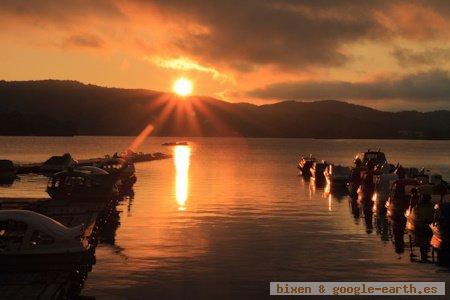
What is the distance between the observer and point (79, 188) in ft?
173

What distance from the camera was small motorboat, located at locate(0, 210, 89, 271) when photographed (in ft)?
89.5

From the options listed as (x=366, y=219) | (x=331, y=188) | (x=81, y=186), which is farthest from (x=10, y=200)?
(x=331, y=188)

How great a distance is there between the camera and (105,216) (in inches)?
1887

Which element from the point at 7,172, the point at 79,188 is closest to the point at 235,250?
the point at 79,188

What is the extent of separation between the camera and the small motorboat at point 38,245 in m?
27.3

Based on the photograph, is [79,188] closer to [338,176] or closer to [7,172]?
[7,172]

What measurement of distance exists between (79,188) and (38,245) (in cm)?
2527

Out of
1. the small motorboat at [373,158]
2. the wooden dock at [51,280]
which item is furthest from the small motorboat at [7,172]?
the wooden dock at [51,280]

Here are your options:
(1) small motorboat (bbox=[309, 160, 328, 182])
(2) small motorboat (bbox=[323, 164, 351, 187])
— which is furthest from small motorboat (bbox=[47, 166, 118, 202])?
(1) small motorboat (bbox=[309, 160, 328, 182])

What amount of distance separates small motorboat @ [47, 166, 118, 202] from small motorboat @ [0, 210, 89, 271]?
922 inches

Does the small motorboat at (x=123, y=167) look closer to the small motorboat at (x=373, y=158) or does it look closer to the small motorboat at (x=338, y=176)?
the small motorboat at (x=338, y=176)

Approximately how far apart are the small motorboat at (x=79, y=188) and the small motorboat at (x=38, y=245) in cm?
2342

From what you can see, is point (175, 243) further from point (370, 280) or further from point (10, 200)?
point (10, 200)

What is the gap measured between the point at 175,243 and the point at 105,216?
33.5 ft
